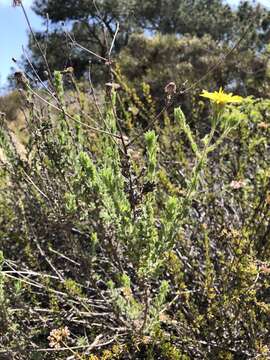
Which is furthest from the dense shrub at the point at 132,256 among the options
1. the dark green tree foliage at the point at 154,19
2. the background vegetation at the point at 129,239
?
the dark green tree foliage at the point at 154,19

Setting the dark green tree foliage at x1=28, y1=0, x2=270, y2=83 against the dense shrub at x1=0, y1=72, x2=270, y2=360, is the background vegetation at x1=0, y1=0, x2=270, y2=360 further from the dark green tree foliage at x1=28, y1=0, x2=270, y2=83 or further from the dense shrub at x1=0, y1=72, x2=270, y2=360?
the dark green tree foliage at x1=28, y1=0, x2=270, y2=83

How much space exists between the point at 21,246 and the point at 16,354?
3.48ft

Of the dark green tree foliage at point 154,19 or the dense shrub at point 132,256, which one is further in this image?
the dark green tree foliage at point 154,19

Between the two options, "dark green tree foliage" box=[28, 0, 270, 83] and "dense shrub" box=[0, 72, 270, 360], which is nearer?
"dense shrub" box=[0, 72, 270, 360]

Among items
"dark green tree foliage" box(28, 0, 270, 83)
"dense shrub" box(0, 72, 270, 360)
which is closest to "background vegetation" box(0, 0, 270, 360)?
"dense shrub" box(0, 72, 270, 360)

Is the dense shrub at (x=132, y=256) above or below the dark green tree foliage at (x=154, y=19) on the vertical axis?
below

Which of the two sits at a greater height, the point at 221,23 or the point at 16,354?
the point at 221,23

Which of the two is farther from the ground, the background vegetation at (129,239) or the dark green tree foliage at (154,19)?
the dark green tree foliage at (154,19)

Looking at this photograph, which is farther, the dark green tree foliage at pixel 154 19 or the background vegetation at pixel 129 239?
the dark green tree foliage at pixel 154 19

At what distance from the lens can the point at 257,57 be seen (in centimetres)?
845

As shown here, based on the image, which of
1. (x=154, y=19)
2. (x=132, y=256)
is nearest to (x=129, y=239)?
(x=132, y=256)

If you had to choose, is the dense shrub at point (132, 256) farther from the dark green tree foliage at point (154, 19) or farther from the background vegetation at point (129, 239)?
the dark green tree foliage at point (154, 19)

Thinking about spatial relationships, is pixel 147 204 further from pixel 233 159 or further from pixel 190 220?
pixel 233 159

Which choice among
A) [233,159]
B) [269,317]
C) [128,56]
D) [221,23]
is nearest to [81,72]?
[221,23]
